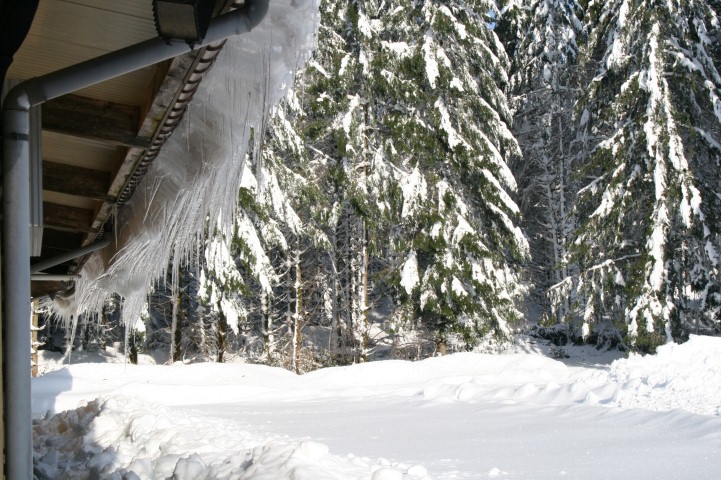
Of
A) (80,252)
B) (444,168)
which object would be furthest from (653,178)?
(80,252)

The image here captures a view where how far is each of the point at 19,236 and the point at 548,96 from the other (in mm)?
24618

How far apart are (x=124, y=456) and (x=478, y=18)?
50.4ft

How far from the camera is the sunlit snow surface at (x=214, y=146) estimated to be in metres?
2.49

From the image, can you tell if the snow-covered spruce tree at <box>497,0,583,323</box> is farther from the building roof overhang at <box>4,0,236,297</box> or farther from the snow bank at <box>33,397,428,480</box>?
the building roof overhang at <box>4,0,236,297</box>

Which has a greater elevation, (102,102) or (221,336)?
(102,102)

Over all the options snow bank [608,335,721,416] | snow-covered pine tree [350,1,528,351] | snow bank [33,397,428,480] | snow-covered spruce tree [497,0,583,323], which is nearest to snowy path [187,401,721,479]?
snow bank [33,397,428,480]

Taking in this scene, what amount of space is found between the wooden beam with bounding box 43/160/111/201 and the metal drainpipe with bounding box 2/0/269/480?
195 centimetres

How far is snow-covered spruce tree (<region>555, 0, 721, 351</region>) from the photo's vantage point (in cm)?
1289

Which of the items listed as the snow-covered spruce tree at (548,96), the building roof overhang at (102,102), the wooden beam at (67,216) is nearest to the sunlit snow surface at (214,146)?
the building roof overhang at (102,102)

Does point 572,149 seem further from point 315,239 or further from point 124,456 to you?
point 124,456

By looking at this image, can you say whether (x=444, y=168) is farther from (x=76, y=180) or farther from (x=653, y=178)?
(x=76, y=180)

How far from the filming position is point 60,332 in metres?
23.7

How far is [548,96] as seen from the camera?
24938mm

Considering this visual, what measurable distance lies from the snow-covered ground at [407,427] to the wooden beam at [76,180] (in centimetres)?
188
